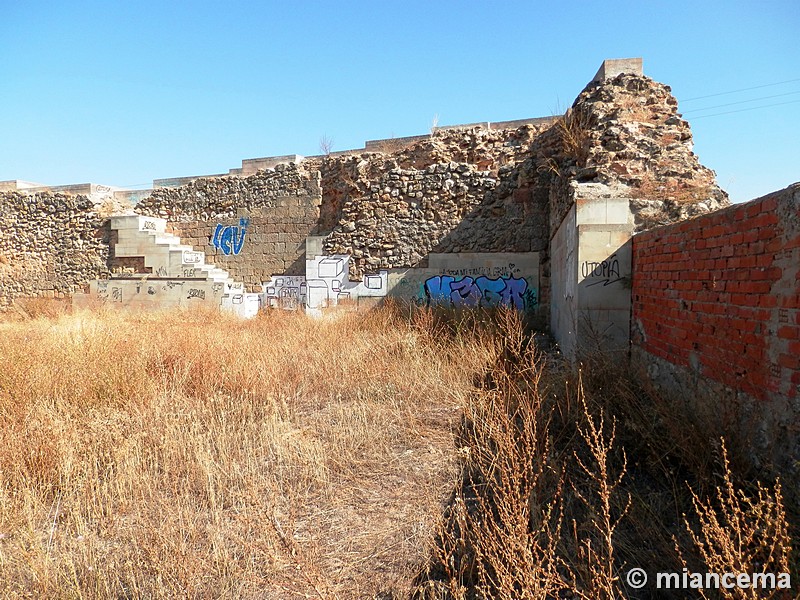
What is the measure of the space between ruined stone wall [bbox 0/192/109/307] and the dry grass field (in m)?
12.0

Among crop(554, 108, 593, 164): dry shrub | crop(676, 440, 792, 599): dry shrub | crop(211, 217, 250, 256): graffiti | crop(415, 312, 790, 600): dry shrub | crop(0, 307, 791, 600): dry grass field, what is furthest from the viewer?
crop(211, 217, 250, 256): graffiti

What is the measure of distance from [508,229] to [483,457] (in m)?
8.82

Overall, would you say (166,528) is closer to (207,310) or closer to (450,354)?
(450,354)

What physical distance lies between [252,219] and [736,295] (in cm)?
1309

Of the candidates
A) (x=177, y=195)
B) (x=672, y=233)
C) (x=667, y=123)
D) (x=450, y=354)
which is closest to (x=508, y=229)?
(x=667, y=123)

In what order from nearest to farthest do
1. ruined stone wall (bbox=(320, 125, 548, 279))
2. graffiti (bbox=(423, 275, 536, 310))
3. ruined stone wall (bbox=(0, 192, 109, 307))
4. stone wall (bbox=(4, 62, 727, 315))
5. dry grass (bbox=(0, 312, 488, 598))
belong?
1. dry grass (bbox=(0, 312, 488, 598))
2. stone wall (bbox=(4, 62, 727, 315))
3. graffiti (bbox=(423, 275, 536, 310))
4. ruined stone wall (bbox=(320, 125, 548, 279))
5. ruined stone wall (bbox=(0, 192, 109, 307))

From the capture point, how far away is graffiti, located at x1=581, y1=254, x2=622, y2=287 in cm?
543

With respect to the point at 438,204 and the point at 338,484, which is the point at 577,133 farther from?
the point at 338,484

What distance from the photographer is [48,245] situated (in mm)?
16250

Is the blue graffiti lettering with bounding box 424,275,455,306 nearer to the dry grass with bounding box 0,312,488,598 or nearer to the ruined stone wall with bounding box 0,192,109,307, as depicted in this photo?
the dry grass with bounding box 0,312,488,598

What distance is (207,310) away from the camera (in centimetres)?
1224

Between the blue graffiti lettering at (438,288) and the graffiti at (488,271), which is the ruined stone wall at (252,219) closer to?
the blue graffiti lettering at (438,288)

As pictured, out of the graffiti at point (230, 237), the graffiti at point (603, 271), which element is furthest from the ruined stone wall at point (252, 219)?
the graffiti at point (603, 271)

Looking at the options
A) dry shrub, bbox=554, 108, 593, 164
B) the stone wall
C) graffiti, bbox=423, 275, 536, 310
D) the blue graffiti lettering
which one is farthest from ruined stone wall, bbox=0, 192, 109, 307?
dry shrub, bbox=554, 108, 593, 164
